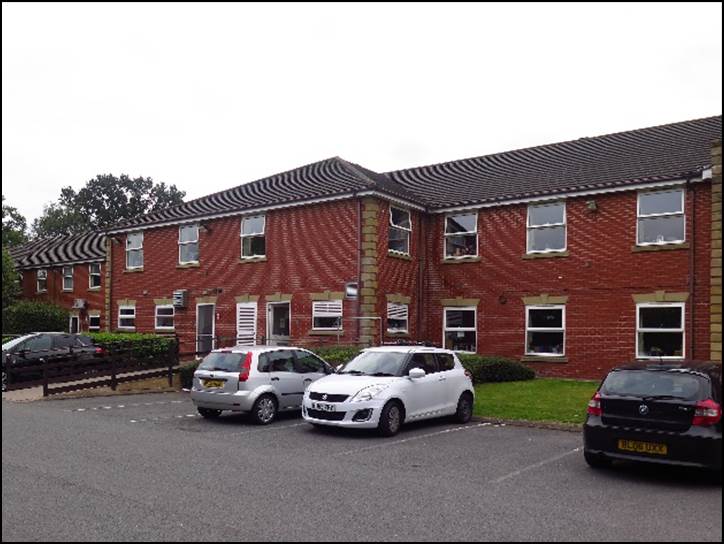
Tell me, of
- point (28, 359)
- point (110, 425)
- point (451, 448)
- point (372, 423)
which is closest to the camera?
point (451, 448)

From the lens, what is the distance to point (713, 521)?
260 inches

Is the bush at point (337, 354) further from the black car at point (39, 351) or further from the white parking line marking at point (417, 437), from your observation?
the black car at point (39, 351)

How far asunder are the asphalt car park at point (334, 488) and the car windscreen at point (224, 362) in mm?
1588

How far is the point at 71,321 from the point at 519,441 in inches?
1242

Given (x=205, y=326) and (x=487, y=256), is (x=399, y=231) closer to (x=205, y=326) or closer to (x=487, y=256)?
(x=487, y=256)

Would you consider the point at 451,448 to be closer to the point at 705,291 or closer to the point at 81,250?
the point at 705,291

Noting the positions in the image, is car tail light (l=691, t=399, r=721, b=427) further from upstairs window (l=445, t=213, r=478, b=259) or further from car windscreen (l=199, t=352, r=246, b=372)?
upstairs window (l=445, t=213, r=478, b=259)

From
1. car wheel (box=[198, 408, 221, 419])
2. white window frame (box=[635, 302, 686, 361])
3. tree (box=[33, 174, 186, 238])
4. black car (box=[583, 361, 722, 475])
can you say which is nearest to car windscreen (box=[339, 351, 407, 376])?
car wheel (box=[198, 408, 221, 419])

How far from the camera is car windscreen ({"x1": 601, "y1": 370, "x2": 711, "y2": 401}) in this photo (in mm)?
8344

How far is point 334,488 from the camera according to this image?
774 cm

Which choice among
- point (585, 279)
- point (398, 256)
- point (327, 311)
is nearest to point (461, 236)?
point (398, 256)

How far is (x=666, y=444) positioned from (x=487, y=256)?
14.5 meters

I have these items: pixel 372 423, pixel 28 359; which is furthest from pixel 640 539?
pixel 28 359

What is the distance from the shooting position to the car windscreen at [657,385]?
8.34 metres
